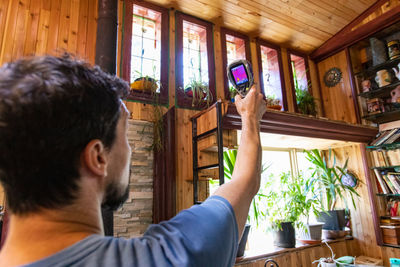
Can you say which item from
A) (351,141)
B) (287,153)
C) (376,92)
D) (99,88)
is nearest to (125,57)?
(99,88)

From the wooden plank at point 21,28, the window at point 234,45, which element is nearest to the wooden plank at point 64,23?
the wooden plank at point 21,28

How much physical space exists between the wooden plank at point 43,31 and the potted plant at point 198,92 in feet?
4.58

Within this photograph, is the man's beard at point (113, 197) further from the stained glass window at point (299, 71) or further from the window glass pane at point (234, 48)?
the stained glass window at point (299, 71)

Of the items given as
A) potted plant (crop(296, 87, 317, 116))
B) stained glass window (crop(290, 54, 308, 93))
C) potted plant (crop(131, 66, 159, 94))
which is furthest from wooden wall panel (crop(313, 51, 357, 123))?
potted plant (crop(131, 66, 159, 94))

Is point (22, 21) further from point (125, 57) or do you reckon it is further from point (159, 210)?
point (159, 210)

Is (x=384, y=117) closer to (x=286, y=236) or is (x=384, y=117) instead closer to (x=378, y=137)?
(x=378, y=137)

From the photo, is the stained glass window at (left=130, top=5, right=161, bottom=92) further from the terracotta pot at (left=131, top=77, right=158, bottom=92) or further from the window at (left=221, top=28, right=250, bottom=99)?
the window at (left=221, top=28, right=250, bottom=99)

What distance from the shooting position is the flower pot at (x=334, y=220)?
3.35 m

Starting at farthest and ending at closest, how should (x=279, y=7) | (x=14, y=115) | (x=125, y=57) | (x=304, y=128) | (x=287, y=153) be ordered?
(x=287, y=153) → (x=279, y=7) → (x=304, y=128) → (x=125, y=57) → (x=14, y=115)

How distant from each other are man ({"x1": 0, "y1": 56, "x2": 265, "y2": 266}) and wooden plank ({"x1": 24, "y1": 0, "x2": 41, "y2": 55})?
224 centimetres

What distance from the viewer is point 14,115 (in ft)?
1.28

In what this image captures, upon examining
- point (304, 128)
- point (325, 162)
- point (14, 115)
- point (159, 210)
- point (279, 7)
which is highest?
point (279, 7)

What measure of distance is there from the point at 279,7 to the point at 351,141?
2005 mm

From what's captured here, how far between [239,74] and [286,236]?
8.02 feet
